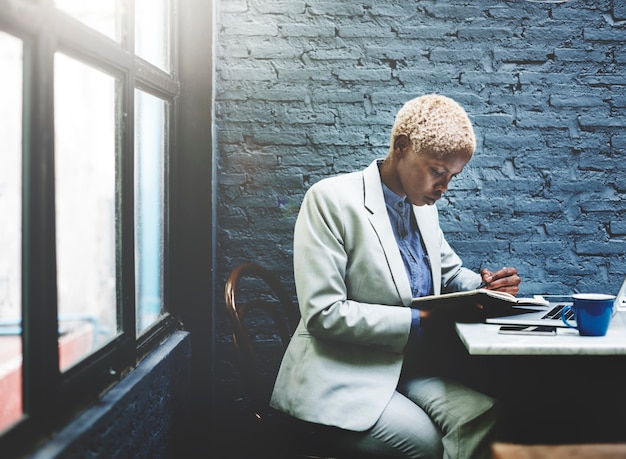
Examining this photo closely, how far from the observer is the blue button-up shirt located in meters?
2.02

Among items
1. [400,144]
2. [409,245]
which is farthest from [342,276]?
[400,144]

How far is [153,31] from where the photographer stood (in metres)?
2.29

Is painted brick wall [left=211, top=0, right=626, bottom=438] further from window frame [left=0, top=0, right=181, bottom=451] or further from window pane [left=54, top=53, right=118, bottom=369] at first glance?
window frame [left=0, top=0, right=181, bottom=451]

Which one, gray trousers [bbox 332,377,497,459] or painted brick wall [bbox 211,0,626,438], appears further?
painted brick wall [bbox 211,0,626,438]

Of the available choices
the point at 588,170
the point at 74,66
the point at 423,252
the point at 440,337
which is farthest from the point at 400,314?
the point at 588,170

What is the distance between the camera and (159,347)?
2.23m

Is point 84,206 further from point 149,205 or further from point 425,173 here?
point 425,173

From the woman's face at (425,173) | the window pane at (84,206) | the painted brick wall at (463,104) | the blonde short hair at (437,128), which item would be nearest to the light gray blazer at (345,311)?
the woman's face at (425,173)

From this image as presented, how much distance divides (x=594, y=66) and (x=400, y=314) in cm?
166

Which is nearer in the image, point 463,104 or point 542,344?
point 542,344

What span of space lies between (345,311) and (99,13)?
43.7 inches

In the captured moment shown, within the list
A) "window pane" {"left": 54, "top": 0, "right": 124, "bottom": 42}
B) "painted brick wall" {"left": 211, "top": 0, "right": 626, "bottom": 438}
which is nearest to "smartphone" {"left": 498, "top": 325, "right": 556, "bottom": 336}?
"painted brick wall" {"left": 211, "top": 0, "right": 626, "bottom": 438}

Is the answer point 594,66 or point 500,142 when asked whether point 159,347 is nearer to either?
point 500,142

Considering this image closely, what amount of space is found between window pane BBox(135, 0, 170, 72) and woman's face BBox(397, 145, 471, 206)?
3.28 ft
